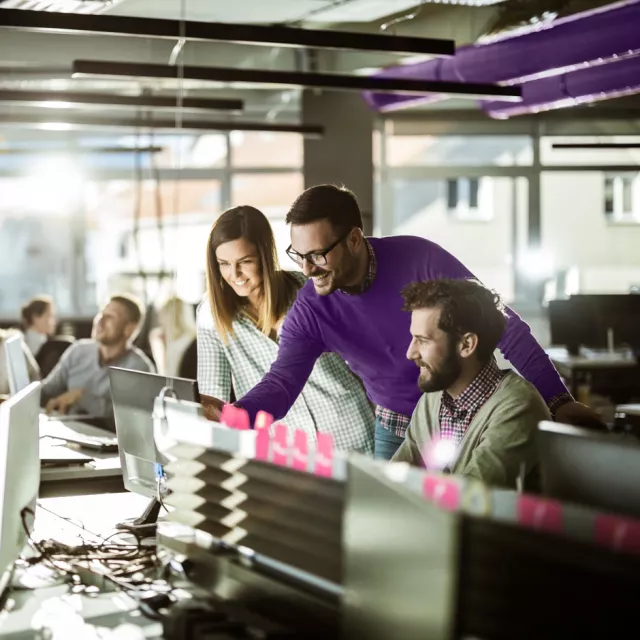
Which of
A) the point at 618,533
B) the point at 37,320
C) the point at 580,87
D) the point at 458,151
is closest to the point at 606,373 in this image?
the point at 580,87

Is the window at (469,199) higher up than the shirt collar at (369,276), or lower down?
higher up

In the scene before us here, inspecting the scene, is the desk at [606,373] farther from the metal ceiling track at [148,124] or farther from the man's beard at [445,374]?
the man's beard at [445,374]

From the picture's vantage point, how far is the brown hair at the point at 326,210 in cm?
295

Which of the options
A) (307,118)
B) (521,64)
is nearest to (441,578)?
(521,64)

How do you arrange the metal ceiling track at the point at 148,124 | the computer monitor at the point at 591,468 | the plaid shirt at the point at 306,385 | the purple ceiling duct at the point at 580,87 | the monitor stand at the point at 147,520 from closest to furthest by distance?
the computer monitor at the point at 591,468 → the monitor stand at the point at 147,520 → the plaid shirt at the point at 306,385 → the metal ceiling track at the point at 148,124 → the purple ceiling duct at the point at 580,87

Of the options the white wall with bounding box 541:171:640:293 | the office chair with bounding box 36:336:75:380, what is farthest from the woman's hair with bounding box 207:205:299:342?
the white wall with bounding box 541:171:640:293

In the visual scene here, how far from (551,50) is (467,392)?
3583 mm

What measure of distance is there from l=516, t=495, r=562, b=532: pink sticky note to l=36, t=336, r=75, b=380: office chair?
550cm

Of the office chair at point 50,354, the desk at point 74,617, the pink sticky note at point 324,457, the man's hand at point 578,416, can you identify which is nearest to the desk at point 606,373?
the office chair at point 50,354

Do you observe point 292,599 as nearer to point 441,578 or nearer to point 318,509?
point 318,509

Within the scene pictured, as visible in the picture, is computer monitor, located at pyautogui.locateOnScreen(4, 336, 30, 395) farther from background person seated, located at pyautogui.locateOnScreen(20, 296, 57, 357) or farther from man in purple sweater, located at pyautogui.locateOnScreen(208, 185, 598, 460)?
background person seated, located at pyautogui.locateOnScreen(20, 296, 57, 357)

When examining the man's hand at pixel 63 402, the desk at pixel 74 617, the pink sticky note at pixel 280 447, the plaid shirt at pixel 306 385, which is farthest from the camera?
the man's hand at pixel 63 402

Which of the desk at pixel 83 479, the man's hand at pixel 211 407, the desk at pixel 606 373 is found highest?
the man's hand at pixel 211 407

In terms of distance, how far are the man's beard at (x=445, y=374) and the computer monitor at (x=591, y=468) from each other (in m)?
1.06
